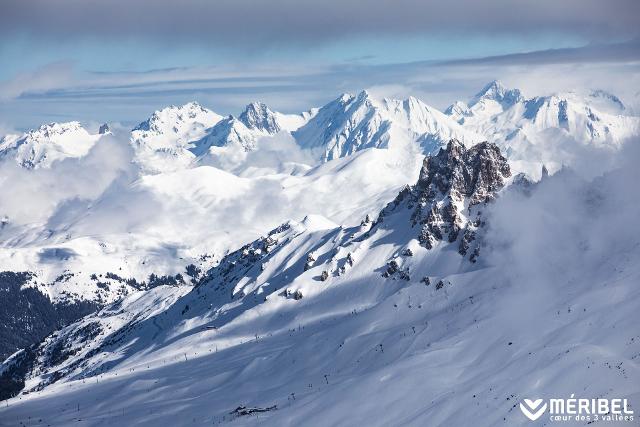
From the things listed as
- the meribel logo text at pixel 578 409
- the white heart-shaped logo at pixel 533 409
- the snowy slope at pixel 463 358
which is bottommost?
the snowy slope at pixel 463 358

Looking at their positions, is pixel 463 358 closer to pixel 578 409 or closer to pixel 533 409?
pixel 533 409

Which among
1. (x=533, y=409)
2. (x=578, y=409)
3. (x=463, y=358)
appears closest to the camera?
(x=578, y=409)

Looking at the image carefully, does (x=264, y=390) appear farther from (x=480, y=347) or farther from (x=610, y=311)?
(x=610, y=311)

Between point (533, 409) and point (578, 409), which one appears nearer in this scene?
point (578, 409)

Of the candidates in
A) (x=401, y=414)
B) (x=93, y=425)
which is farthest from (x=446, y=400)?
(x=93, y=425)

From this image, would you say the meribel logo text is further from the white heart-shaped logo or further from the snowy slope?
the snowy slope

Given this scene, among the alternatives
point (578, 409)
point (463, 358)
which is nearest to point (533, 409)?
point (578, 409)

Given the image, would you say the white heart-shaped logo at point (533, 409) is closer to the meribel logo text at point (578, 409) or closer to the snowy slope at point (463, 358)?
the meribel logo text at point (578, 409)

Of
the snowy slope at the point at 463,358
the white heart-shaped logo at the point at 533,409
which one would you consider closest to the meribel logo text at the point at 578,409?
the white heart-shaped logo at the point at 533,409
